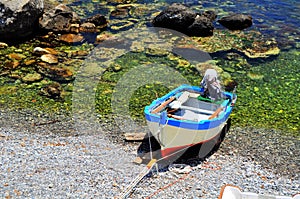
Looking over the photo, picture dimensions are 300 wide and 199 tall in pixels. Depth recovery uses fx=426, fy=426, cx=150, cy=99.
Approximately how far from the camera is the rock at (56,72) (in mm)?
14930

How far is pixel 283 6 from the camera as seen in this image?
74.4 ft

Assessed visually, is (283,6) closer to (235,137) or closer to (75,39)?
(75,39)

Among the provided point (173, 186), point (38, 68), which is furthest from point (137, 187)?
point (38, 68)

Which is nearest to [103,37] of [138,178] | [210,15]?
[210,15]

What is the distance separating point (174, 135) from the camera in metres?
10.0

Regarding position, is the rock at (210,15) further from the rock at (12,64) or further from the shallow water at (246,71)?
the rock at (12,64)

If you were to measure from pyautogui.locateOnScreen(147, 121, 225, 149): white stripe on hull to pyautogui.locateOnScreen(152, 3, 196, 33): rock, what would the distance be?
9670 millimetres

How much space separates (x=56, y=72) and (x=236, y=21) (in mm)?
9026

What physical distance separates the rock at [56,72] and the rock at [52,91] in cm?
70

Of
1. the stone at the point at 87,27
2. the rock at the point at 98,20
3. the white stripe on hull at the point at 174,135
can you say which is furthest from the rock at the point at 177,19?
the white stripe on hull at the point at 174,135

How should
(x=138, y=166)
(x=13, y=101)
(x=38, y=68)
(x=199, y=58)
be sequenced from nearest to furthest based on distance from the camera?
(x=138, y=166) → (x=13, y=101) → (x=38, y=68) → (x=199, y=58)

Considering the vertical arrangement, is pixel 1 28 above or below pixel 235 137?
above

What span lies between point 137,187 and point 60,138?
10.1 ft

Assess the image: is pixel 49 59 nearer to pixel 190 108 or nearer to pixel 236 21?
pixel 190 108
